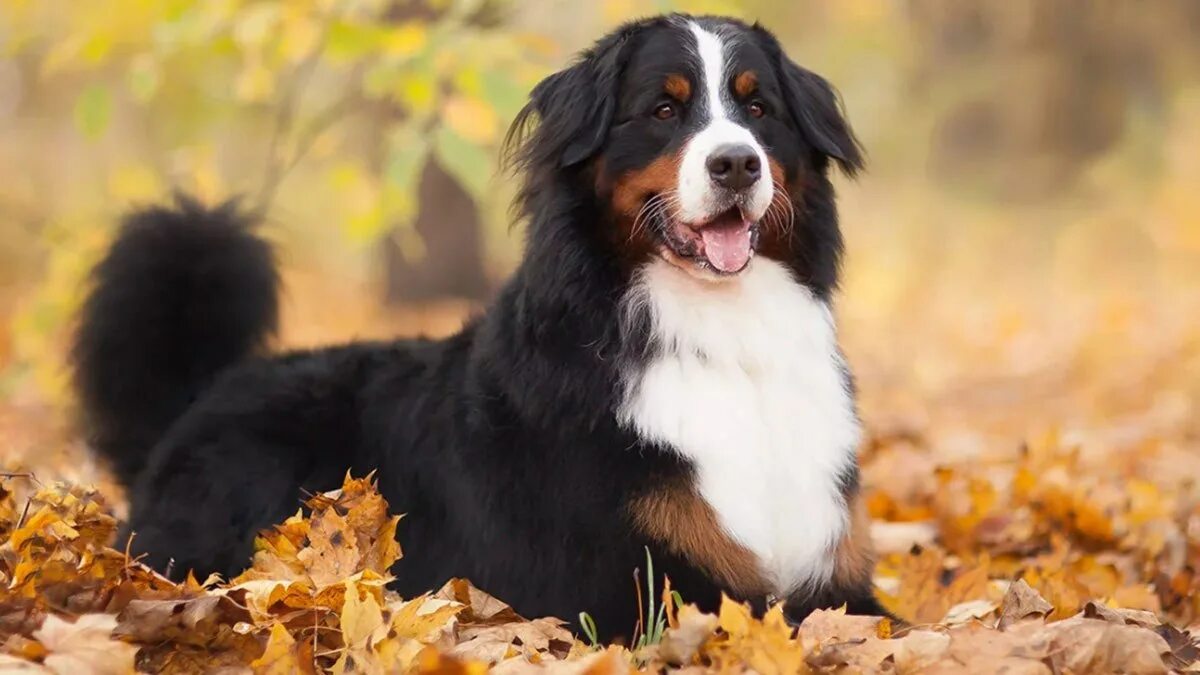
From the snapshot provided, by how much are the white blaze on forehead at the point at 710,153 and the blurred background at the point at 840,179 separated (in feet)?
3.57

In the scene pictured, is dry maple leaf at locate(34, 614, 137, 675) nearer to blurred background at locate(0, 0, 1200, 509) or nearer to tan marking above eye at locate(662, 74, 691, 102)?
tan marking above eye at locate(662, 74, 691, 102)

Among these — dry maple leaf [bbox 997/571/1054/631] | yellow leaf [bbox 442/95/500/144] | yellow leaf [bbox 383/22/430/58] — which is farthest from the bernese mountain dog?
yellow leaf [bbox 383/22/430/58]

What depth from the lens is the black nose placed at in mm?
3334

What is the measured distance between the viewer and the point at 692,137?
3475mm

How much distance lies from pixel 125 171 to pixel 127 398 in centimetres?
247

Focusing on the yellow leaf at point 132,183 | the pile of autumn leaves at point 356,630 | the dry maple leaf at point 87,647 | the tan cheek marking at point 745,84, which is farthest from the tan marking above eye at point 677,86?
the yellow leaf at point 132,183

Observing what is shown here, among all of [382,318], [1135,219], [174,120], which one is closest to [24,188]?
[382,318]

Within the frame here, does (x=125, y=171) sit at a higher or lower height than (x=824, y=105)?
lower

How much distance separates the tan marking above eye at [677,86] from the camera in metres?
3.55

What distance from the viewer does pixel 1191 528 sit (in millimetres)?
4492

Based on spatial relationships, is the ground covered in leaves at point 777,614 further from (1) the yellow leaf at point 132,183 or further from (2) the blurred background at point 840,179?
(1) the yellow leaf at point 132,183

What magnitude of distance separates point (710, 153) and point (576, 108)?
1.56 feet

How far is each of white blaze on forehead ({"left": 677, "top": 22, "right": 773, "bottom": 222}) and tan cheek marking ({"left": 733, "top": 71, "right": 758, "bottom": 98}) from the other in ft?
0.12

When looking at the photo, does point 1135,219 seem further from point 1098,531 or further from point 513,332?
point 513,332
